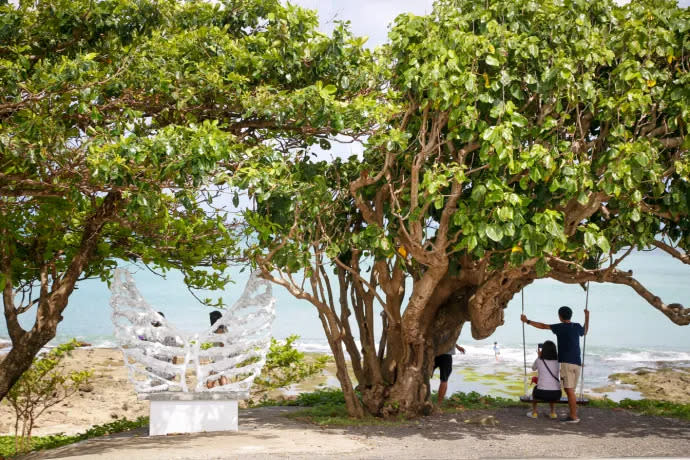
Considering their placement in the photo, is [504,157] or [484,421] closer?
[504,157]

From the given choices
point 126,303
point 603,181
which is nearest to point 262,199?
point 126,303

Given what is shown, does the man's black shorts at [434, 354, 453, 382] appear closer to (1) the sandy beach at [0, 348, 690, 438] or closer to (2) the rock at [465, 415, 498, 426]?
(2) the rock at [465, 415, 498, 426]

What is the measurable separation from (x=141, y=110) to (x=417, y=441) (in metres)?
5.56

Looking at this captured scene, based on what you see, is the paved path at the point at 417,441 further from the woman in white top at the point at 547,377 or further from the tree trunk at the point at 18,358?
the tree trunk at the point at 18,358

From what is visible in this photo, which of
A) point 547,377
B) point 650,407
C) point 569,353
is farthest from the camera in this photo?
point 650,407

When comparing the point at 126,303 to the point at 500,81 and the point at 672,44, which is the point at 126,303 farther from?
the point at 672,44

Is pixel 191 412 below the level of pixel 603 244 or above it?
below

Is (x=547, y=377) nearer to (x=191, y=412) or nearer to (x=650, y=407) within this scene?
(x=650, y=407)

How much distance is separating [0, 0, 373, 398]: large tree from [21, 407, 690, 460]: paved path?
8.56 feet

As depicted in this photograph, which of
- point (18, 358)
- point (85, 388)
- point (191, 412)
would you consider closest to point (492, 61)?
point (191, 412)

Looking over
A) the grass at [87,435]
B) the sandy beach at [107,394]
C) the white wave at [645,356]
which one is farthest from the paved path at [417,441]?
the white wave at [645,356]

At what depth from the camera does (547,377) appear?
1068 cm

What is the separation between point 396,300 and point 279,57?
4.16 metres

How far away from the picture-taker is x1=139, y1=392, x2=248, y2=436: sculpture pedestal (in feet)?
30.8
